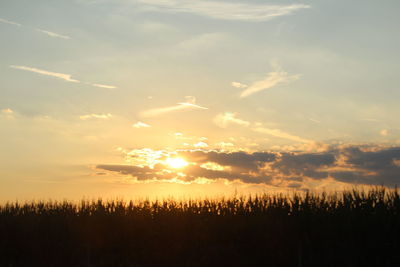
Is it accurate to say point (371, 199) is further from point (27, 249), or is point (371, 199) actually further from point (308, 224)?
point (27, 249)

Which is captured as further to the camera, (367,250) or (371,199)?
(371,199)

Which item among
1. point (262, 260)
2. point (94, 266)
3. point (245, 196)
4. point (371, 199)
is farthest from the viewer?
point (245, 196)

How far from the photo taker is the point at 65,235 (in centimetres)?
2456

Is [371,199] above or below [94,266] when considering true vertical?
above

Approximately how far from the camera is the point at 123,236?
2431 centimetres

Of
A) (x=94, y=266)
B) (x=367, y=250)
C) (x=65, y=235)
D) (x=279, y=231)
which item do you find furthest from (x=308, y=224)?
(x=65, y=235)

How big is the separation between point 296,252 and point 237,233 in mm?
3335

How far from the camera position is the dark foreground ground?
70.1ft

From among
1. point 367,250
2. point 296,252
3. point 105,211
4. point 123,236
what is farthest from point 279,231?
point 105,211

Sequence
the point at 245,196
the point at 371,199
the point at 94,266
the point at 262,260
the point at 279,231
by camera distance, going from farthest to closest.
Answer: the point at 245,196
the point at 371,199
the point at 279,231
the point at 262,260
the point at 94,266

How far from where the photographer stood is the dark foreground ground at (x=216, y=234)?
70.1 feet

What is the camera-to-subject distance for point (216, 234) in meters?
23.9

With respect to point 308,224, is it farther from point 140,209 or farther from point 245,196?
point 140,209

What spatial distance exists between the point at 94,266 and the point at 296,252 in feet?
30.3
